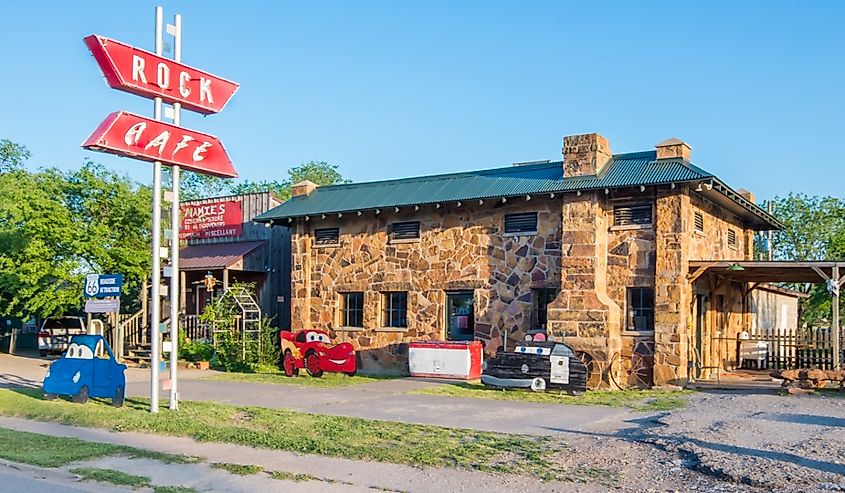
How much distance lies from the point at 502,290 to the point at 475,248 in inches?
54.3

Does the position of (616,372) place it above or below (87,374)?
below

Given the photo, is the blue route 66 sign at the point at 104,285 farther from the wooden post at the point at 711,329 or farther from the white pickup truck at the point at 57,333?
the white pickup truck at the point at 57,333

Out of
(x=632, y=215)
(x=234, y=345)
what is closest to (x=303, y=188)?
(x=234, y=345)

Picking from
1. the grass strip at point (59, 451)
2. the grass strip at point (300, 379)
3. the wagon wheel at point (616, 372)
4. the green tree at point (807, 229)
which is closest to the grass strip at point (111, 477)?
the grass strip at point (59, 451)

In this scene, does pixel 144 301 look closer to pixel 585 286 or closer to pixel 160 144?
pixel 160 144

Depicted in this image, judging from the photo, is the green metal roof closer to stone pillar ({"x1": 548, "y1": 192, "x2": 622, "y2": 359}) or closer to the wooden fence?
stone pillar ({"x1": 548, "y1": 192, "x2": 622, "y2": 359})

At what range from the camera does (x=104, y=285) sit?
15.9m

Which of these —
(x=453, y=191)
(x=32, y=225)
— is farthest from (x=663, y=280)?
(x=32, y=225)

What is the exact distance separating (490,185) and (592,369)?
5563 millimetres

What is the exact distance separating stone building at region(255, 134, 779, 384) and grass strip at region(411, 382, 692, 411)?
1063mm

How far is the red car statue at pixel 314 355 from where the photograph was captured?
21.3 m

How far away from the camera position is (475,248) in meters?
21.7

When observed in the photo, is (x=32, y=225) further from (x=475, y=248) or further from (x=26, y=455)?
(x=26, y=455)

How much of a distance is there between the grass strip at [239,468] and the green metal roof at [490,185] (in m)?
12.1
